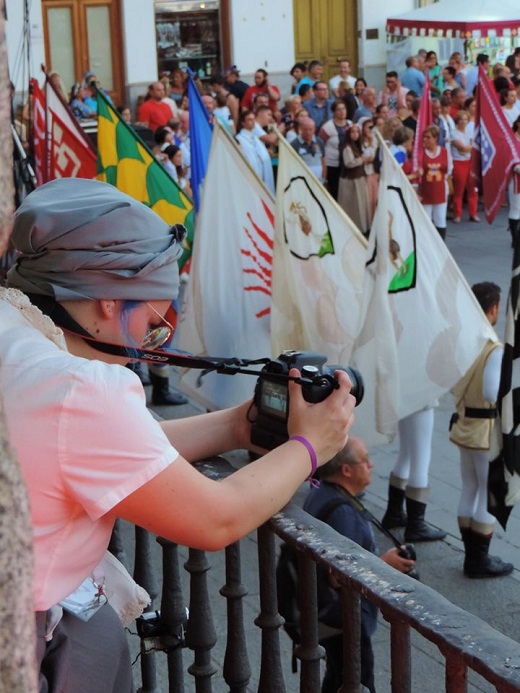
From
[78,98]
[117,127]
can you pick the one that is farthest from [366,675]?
[78,98]

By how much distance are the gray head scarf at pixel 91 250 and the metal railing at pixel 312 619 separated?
50cm

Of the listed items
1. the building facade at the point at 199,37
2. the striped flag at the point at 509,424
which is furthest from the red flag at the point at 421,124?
the building facade at the point at 199,37

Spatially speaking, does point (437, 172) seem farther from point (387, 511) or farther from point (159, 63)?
point (159, 63)

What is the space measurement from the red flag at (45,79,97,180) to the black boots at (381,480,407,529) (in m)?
4.18

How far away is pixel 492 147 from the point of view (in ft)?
46.0

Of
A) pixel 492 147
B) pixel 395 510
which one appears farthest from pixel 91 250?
pixel 492 147

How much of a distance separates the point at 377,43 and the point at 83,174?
59.8 ft

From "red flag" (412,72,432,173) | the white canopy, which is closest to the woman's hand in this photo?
"red flag" (412,72,432,173)

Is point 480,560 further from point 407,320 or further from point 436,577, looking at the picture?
point 407,320

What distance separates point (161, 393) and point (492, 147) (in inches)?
254

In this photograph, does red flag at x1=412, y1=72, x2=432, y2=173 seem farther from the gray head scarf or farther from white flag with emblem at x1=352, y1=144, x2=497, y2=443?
the gray head scarf

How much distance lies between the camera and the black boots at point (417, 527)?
22.3 feet

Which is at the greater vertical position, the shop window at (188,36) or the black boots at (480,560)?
the shop window at (188,36)

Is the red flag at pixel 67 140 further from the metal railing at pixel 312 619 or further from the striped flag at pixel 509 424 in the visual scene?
the metal railing at pixel 312 619
